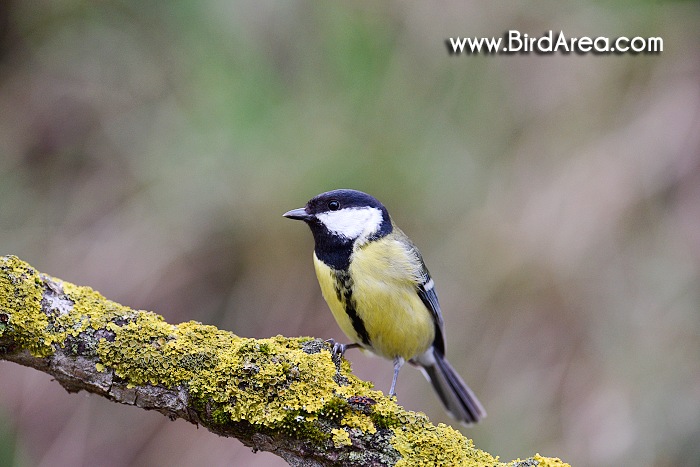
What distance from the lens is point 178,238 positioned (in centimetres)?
359

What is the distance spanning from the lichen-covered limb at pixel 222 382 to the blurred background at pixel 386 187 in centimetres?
182

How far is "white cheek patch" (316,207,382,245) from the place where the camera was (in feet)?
8.30

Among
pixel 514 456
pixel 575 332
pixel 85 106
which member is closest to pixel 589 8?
pixel 575 332

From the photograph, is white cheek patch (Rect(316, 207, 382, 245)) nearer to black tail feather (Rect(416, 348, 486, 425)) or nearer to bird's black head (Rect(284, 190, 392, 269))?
bird's black head (Rect(284, 190, 392, 269))

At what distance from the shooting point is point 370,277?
7.88 ft

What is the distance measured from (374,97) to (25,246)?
6.80 feet

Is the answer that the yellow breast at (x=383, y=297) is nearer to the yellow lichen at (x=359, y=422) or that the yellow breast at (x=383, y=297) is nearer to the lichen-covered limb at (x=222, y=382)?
the lichen-covered limb at (x=222, y=382)

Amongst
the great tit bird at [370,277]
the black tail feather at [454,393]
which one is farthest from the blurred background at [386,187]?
the great tit bird at [370,277]

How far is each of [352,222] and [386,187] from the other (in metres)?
1.15

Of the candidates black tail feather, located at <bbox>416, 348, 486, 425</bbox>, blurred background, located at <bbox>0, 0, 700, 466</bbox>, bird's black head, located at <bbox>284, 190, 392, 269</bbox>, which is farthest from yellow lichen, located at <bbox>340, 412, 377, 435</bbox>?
blurred background, located at <bbox>0, 0, 700, 466</bbox>

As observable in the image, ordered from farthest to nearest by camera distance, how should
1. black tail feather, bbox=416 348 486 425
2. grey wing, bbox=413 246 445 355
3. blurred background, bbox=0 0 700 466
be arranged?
1. blurred background, bbox=0 0 700 466
2. black tail feather, bbox=416 348 486 425
3. grey wing, bbox=413 246 445 355

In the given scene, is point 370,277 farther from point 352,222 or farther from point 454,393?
point 454,393

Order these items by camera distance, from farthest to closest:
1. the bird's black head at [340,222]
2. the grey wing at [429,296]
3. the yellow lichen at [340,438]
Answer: the grey wing at [429,296] → the bird's black head at [340,222] → the yellow lichen at [340,438]

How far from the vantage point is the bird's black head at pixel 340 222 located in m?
2.50
